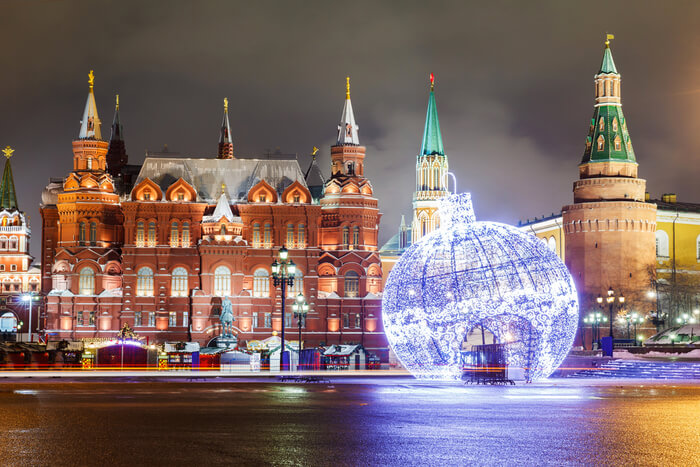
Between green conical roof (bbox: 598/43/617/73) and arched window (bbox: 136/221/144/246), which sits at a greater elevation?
green conical roof (bbox: 598/43/617/73)

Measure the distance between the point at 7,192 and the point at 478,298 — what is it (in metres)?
127

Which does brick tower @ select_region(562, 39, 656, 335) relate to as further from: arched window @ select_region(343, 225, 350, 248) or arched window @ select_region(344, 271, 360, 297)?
arched window @ select_region(343, 225, 350, 248)

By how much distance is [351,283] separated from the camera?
94.6 m

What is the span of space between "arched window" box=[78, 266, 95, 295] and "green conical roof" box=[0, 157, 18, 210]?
58377mm

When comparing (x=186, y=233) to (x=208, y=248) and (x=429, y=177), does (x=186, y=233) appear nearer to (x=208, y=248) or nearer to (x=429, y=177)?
(x=208, y=248)

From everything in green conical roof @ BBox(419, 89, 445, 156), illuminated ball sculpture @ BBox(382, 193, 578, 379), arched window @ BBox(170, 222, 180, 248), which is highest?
green conical roof @ BBox(419, 89, 445, 156)

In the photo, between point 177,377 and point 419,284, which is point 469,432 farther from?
point 177,377

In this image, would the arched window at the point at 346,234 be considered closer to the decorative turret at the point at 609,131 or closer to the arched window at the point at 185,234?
the arched window at the point at 185,234

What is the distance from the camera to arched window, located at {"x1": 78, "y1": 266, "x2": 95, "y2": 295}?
92.8 meters

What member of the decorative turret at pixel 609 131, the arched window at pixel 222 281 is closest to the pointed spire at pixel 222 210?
the arched window at pixel 222 281

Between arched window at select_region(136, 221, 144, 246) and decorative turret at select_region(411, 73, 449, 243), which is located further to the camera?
decorative turret at select_region(411, 73, 449, 243)

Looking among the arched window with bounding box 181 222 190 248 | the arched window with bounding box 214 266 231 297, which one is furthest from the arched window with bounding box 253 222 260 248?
the arched window with bounding box 181 222 190 248

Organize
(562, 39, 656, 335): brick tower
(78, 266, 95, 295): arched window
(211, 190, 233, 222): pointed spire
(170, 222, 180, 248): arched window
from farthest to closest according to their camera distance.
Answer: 1. (562, 39, 656, 335): brick tower
2. (170, 222, 180, 248): arched window
3. (78, 266, 95, 295): arched window
4. (211, 190, 233, 222): pointed spire

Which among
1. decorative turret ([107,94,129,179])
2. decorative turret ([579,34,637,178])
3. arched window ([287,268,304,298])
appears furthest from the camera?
decorative turret ([107,94,129,179])
